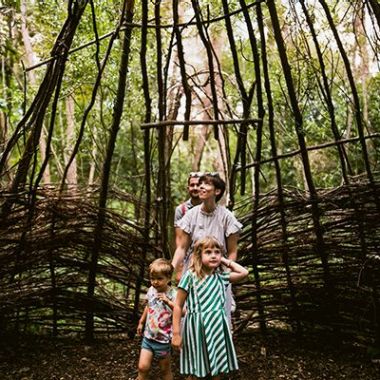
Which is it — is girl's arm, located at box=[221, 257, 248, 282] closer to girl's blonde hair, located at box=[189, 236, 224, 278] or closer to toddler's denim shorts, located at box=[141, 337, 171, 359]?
girl's blonde hair, located at box=[189, 236, 224, 278]

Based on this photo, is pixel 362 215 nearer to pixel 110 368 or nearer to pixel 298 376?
pixel 298 376

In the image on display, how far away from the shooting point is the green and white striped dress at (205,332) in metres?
2.38

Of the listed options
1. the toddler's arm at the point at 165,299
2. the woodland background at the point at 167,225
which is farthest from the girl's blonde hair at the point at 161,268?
the woodland background at the point at 167,225

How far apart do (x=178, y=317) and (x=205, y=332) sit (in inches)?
5.8

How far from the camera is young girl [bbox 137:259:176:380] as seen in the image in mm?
2588

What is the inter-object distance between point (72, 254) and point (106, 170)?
0.62m

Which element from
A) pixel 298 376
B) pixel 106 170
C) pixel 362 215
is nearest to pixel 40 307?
pixel 106 170

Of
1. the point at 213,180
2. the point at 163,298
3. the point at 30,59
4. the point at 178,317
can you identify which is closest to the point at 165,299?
the point at 163,298

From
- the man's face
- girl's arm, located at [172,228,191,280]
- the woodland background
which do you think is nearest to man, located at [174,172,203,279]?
the man's face

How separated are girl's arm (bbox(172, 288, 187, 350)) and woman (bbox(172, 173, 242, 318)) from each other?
28 cm

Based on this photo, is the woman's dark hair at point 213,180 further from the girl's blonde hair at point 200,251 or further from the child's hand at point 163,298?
the child's hand at point 163,298

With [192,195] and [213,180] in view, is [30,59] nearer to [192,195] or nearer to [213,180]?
[192,195]

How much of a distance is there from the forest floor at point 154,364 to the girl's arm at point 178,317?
0.69 m

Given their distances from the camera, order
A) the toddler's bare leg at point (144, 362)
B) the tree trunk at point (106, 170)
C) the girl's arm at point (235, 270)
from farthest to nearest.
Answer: the tree trunk at point (106, 170), the toddler's bare leg at point (144, 362), the girl's arm at point (235, 270)
